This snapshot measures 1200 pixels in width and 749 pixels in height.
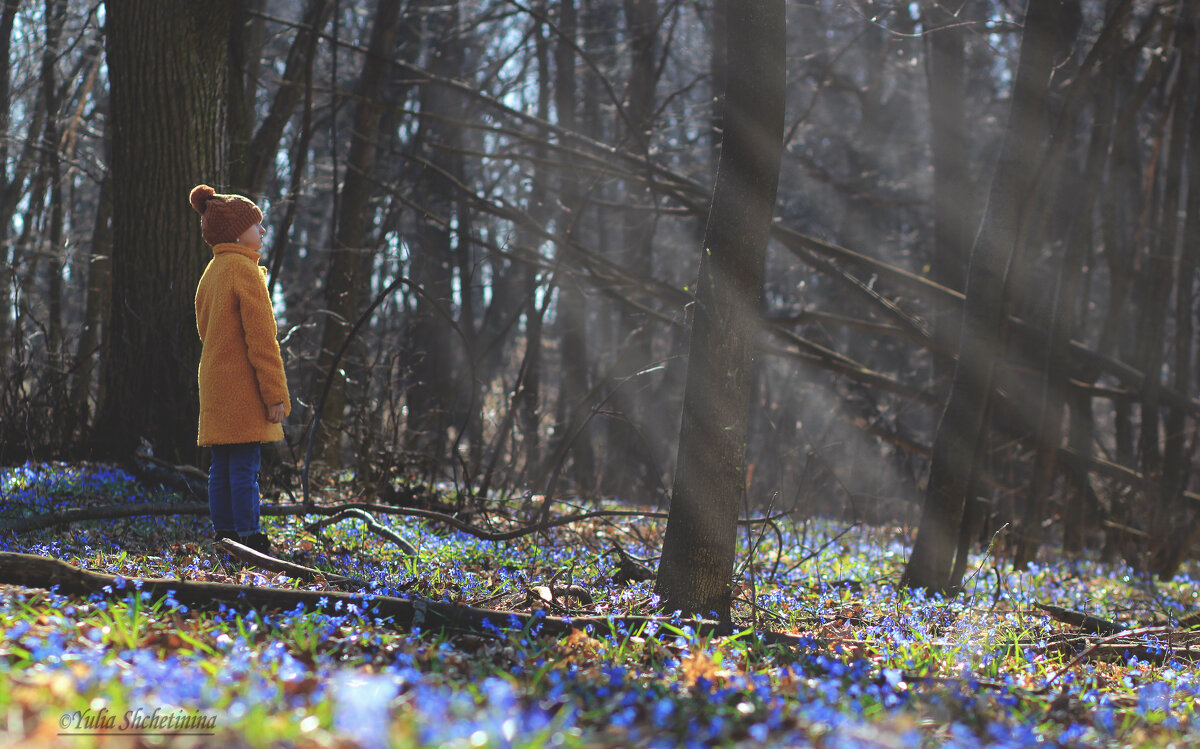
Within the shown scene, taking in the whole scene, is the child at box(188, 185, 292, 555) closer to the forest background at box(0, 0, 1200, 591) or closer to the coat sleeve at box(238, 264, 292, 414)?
the coat sleeve at box(238, 264, 292, 414)

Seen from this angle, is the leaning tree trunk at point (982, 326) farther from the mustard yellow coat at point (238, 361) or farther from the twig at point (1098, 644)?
the mustard yellow coat at point (238, 361)

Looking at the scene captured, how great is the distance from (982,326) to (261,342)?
4.22 metres

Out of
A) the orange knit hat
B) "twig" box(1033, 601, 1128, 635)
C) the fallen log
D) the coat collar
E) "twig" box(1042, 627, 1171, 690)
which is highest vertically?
the orange knit hat

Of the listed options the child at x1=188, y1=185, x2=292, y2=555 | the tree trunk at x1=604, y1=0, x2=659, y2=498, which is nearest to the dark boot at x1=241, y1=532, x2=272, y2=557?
the child at x1=188, y1=185, x2=292, y2=555

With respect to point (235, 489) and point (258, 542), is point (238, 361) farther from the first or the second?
point (258, 542)

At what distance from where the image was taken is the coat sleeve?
4.48 metres

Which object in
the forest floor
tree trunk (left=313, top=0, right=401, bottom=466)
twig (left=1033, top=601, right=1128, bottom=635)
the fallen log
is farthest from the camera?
tree trunk (left=313, top=0, right=401, bottom=466)

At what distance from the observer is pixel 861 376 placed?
863 cm

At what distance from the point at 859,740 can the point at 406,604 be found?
1.76m

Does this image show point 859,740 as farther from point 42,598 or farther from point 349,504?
point 349,504

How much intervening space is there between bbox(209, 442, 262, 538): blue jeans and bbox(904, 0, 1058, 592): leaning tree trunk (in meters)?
3.88

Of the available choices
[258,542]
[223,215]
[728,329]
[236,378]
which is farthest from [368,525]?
[728,329]

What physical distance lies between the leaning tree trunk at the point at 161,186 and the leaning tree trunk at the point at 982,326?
5102 mm

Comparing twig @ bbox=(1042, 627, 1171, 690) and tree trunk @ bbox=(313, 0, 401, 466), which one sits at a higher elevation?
tree trunk @ bbox=(313, 0, 401, 466)
